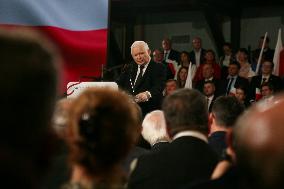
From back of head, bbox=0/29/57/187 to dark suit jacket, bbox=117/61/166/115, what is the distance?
4.73 m

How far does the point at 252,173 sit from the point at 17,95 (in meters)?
0.34

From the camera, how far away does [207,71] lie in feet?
29.7

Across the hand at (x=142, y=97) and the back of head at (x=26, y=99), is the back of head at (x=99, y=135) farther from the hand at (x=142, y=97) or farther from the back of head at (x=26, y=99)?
the hand at (x=142, y=97)

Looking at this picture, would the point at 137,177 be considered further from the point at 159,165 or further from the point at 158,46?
the point at 158,46

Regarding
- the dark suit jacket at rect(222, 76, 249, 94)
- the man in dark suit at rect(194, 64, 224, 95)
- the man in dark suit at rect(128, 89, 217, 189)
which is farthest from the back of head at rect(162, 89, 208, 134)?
the man in dark suit at rect(194, 64, 224, 95)

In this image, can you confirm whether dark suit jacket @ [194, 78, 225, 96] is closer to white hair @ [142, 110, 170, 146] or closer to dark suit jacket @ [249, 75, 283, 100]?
dark suit jacket @ [249, 75, 283, 100]

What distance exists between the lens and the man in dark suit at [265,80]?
8039 millimetres

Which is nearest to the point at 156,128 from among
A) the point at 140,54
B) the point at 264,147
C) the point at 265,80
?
the point at 140,54

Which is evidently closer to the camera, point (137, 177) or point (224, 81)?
point (137, 177)

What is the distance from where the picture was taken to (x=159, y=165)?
235 cm

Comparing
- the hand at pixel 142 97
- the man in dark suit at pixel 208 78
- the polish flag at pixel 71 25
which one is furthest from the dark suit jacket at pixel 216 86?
the polish flag at pixel 71 25

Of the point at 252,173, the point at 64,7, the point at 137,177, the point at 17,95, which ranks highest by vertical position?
the point at 64,7

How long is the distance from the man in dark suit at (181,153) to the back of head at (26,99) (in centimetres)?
155

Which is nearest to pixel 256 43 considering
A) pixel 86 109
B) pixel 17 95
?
pixel 86 109
